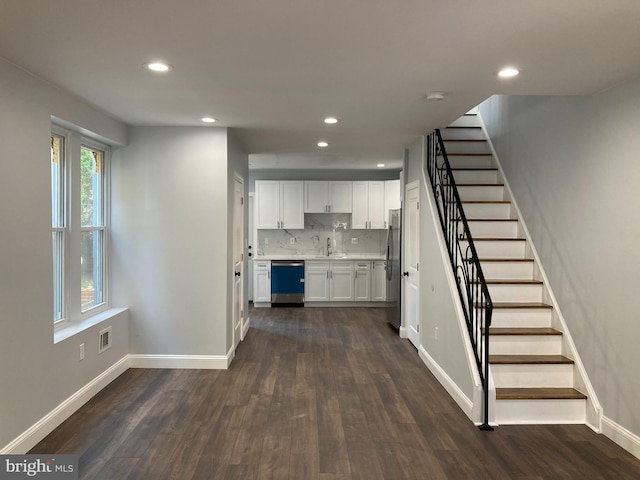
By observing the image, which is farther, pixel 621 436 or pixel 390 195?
pixel 390 195

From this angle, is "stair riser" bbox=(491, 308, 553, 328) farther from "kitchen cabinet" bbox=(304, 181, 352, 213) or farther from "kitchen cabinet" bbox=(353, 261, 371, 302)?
"kitchen cabinet" bbox=(304, 181, 352, 213)

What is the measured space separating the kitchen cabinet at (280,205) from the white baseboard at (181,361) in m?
3.89

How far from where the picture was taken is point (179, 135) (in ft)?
15.4

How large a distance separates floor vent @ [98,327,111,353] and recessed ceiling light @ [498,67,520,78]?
391 cm

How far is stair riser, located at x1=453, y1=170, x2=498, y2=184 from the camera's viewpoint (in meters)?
5.23

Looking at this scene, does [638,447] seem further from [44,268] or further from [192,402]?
[44,268]

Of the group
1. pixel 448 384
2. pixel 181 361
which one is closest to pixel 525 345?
pixel 448 384

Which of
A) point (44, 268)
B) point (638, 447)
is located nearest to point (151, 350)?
point (44, 268)

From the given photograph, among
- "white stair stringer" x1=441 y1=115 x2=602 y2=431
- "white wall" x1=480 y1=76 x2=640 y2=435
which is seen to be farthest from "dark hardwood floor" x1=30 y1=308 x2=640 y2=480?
"white wall" x1=480 y1=76 x2=640 y2=435

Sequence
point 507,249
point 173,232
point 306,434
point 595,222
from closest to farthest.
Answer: point 306,434 → point 595,222 → point 507,249 → point 173,232

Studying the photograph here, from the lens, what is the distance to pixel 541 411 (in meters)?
3.50

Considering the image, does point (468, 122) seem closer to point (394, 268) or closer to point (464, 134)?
point (464, 134)

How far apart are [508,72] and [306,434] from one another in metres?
2.85

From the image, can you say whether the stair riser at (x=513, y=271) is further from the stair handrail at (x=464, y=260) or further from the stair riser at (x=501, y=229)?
the stair riser at (x=501, y=229)
